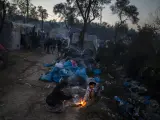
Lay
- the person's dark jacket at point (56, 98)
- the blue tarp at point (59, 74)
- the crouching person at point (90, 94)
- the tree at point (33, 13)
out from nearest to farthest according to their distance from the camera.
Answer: the person's dark jacket at point (56, 98) → the crouching person at point (90, 94) → the blue tarp at point (59, 74) → the tree at point (33, 13)

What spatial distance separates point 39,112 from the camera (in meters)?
5.11

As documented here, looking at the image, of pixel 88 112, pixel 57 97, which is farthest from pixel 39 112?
pixel 88 112

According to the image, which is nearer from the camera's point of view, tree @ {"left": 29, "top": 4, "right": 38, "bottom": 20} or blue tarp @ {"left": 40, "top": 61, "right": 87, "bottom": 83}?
blue tarp @ {"left": 40, "top": 61, "right": 87, "bottom": 83}

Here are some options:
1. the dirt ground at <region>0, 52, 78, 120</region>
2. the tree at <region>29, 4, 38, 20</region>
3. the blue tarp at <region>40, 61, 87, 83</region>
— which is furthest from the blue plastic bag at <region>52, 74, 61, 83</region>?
the tree at <region>29, 4, 38, 20</region>

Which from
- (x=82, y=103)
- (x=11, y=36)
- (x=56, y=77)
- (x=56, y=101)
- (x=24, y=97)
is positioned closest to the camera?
(x=56, y=101)

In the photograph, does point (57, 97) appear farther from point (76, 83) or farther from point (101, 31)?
point (101, 31)

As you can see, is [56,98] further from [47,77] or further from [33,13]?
[33,13]

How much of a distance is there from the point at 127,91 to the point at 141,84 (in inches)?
32.2

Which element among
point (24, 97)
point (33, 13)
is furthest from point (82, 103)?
point (33, 13)

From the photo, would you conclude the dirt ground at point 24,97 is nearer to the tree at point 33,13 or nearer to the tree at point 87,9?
the tree at point 87,9

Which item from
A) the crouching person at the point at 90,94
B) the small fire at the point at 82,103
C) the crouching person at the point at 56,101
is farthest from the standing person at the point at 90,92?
the crouching person at the point at 56,101

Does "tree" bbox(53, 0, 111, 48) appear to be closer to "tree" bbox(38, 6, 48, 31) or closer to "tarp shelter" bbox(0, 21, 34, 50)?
"tarp shelter" bbox(0, 21, 34, 50)

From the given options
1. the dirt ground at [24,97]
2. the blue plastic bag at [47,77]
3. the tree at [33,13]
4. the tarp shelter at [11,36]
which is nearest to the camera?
the dirt ground at [24,97]

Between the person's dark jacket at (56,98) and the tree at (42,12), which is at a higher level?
the tree at (42,12)
